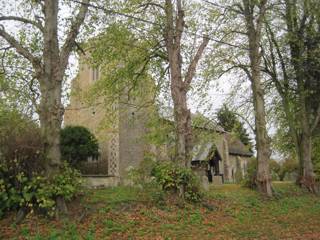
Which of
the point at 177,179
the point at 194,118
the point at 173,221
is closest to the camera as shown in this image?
the point at 173,221

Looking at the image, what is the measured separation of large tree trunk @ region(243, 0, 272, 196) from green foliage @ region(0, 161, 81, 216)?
10076 mm

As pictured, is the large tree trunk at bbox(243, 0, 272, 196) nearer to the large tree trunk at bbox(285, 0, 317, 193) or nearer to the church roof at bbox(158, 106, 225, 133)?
the church roof at bbox(158, 106, 225, 133)

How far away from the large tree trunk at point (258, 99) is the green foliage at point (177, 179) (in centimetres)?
503

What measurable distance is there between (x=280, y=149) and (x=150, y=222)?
1735cm

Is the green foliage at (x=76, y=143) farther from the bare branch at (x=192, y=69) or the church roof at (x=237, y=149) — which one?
the church roof at (x=237, y=149)

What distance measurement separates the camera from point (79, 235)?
8695 mm

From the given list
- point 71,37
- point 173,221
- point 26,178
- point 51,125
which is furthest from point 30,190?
point 71,37

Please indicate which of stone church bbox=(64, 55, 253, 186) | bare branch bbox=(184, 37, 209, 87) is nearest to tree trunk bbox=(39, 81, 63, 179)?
stone church bbox=(64, 55, 253, 186)

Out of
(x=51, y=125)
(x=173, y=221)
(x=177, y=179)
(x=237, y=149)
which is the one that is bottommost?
(x=173, y=221)

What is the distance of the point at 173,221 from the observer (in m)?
10.8

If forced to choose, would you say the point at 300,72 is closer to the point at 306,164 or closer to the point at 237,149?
the point at 306,164

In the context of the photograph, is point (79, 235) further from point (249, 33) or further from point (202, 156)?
point (202, 156)

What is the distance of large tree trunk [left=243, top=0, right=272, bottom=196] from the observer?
1684 centimetres

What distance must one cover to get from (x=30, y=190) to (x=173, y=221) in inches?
169
